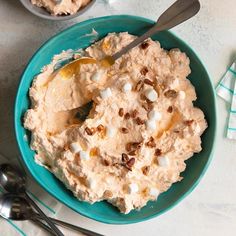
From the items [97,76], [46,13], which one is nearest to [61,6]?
[46,13]

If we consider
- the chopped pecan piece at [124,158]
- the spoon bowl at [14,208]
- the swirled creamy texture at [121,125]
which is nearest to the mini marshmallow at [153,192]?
the swirled creamy texture at [121,125]

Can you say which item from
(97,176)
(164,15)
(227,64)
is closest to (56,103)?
(97,176)

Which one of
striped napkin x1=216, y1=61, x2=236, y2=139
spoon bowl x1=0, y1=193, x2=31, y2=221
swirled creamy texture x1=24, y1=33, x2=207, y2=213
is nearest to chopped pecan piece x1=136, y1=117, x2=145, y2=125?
swirled creamy texture x1=24, y1=33, x2=207, y2=213

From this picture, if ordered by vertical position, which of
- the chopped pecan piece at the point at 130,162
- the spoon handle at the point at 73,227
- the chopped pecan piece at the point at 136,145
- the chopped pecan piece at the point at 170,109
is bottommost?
the spoon handle at the point at 73,227

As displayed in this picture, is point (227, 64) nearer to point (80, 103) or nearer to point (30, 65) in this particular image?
point (80, 103)

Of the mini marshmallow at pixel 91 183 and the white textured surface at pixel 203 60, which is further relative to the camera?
the white textured surface at pixel 203 60

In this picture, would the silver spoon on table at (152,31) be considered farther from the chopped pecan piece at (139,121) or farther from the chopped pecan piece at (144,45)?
the chopped pecan piece at (139,121)

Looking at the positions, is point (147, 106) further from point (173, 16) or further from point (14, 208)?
point (14, 208)
